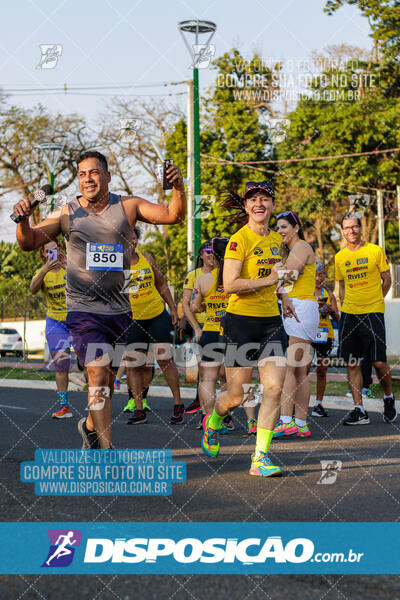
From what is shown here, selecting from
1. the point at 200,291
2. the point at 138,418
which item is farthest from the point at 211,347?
the point at 138,418

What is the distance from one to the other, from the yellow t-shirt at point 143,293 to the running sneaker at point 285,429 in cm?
191

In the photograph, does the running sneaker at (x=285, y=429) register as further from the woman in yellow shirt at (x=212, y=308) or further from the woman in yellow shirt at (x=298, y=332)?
the woman in yellow shirt at (x=212, y=308)

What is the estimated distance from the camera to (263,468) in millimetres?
5395

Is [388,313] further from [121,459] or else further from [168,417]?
[121,459]

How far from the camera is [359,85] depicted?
1326 inches

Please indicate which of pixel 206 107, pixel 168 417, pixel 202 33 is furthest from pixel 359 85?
pixel 168 417

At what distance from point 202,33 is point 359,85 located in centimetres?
1724

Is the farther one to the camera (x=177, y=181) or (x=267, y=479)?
(x=267, y=479)

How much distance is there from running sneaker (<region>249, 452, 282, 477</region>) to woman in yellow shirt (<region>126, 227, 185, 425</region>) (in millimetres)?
3101

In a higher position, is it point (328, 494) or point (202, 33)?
point (202, 33)

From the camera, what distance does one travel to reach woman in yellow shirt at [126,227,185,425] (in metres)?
8.55

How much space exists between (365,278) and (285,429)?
6.80ft

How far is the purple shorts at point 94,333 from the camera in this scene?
539cm

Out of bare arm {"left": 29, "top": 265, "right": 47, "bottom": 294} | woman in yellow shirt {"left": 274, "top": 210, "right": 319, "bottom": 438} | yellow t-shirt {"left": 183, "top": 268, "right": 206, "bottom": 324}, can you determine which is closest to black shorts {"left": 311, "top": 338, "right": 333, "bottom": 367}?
yellow t-shirt {"left": 183, "top": 268, "right": 206, "bottom": 324}
